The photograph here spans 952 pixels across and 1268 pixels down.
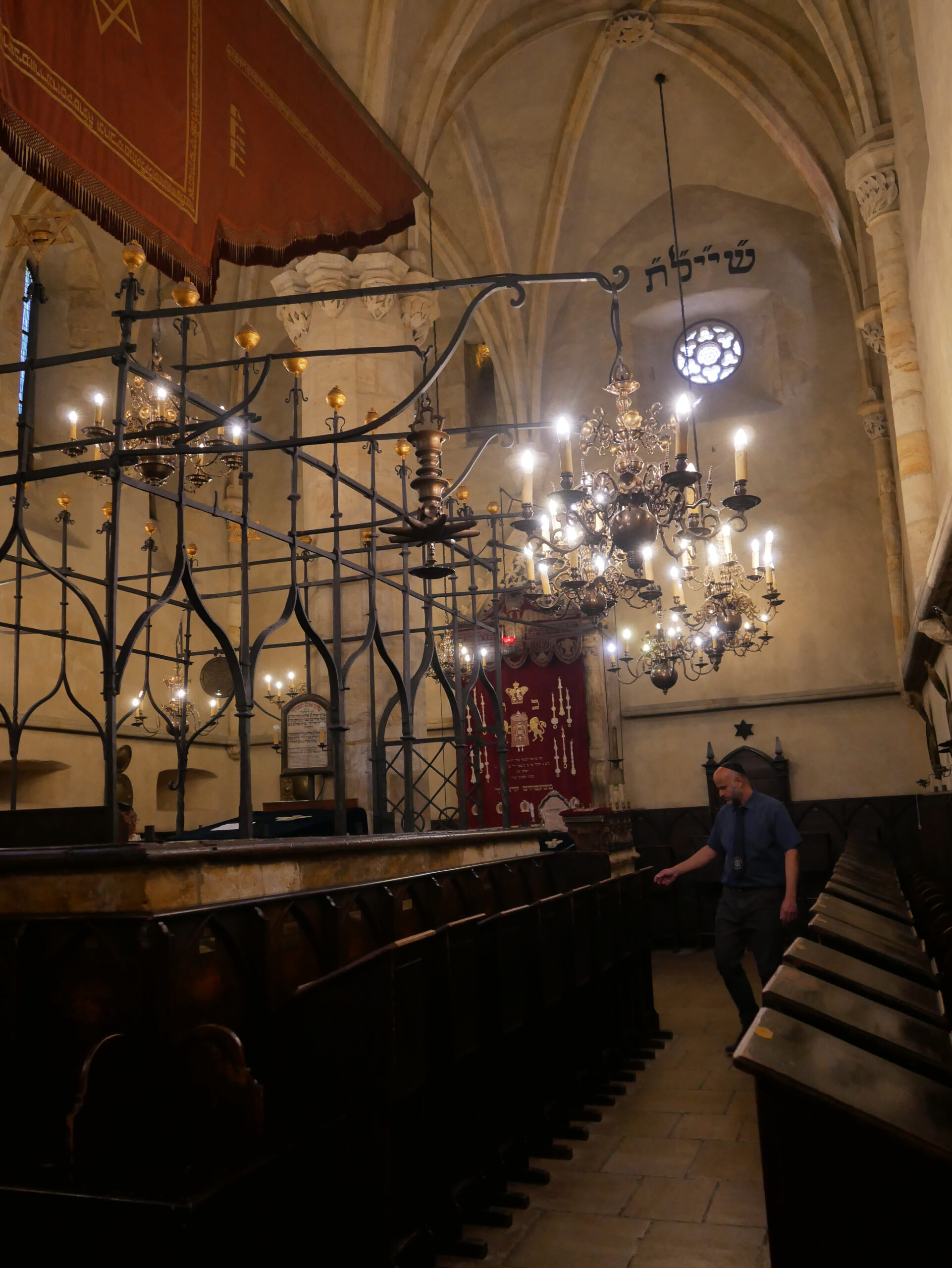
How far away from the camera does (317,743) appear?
28.0 ft

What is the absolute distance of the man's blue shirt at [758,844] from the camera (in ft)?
17.6

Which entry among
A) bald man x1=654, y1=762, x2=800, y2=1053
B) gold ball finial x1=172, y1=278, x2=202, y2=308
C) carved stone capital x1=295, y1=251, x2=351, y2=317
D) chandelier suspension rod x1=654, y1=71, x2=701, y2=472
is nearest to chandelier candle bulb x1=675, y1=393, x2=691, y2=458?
bald man x1=654, y1=762, x2=800, y2=1053

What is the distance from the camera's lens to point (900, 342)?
7258mm

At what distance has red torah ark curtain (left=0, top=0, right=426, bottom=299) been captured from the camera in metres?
4.90

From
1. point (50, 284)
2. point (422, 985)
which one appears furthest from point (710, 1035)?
point (50, 284)

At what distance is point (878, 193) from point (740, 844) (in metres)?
5.52

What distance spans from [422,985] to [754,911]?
2.98 metres

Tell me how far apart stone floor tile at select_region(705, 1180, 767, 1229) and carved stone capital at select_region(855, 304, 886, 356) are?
8743 millimetres

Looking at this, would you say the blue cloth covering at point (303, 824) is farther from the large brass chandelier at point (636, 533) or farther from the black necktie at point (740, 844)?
the black necktie at point (740, 844)

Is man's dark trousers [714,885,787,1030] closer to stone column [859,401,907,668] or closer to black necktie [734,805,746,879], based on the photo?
black necktie [734,805,746,879]

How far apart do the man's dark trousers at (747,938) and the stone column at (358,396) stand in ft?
11.8

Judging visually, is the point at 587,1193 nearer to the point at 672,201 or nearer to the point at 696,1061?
the point at 696,1061

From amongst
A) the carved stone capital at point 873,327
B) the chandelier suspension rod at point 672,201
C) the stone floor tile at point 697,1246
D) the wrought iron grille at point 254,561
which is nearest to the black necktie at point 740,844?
the wrought iron grille at point 254,561

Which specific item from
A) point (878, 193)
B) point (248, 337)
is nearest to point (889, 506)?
point (878, 193)
